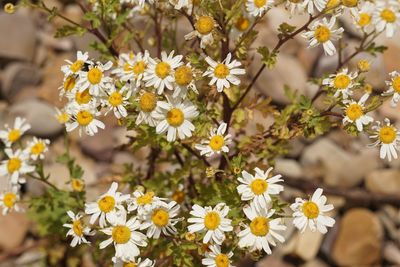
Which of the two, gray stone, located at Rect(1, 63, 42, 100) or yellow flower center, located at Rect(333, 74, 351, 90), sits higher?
yellow flower center, located at Rect(333, 74, 351, 90)

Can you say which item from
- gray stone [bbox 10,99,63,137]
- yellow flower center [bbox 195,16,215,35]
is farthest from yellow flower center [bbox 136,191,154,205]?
gray stone [bbox 10,99,63,137]

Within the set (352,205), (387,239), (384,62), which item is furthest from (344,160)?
(384,62)

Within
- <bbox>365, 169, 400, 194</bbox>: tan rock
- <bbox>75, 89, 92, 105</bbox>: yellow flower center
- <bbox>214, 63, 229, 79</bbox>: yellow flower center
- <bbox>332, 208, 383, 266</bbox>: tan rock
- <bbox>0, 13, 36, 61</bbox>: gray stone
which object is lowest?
<bbox>332, 208, 383, 266</bbox>: tan rock

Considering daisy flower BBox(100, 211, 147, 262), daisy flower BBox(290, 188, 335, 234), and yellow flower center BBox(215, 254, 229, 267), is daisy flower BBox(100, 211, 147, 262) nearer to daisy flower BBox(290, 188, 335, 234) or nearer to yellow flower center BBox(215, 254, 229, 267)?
yellow flower center BBox(215, 254, 229, 267)

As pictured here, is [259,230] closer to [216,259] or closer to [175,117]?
[216,259]

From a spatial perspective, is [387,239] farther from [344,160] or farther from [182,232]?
[182,232]

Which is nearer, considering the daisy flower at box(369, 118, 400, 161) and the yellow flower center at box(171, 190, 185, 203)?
the daisy flower at box(369, 118, 400, 161)
